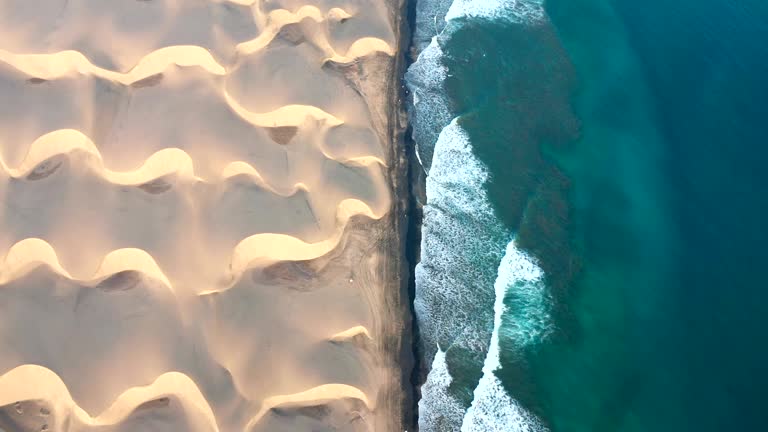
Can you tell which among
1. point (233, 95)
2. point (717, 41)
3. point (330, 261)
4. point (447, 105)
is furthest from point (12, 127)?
point (717, 41)

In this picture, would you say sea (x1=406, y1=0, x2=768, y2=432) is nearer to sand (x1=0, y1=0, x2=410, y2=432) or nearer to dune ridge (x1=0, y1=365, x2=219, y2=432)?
sand (x1=0, y1=0, x2=410, y2=432)

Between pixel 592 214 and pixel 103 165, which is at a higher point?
pixel 103 165

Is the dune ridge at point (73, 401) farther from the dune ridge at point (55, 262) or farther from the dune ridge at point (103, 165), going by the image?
the dune ridge at point (103, 165)

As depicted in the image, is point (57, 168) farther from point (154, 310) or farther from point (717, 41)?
point (717, 41)

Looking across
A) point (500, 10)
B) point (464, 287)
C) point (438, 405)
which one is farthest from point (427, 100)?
point (438, 405)

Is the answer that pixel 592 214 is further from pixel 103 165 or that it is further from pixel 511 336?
pixel 103 165

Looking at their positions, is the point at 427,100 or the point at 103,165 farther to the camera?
the point at 427,100
